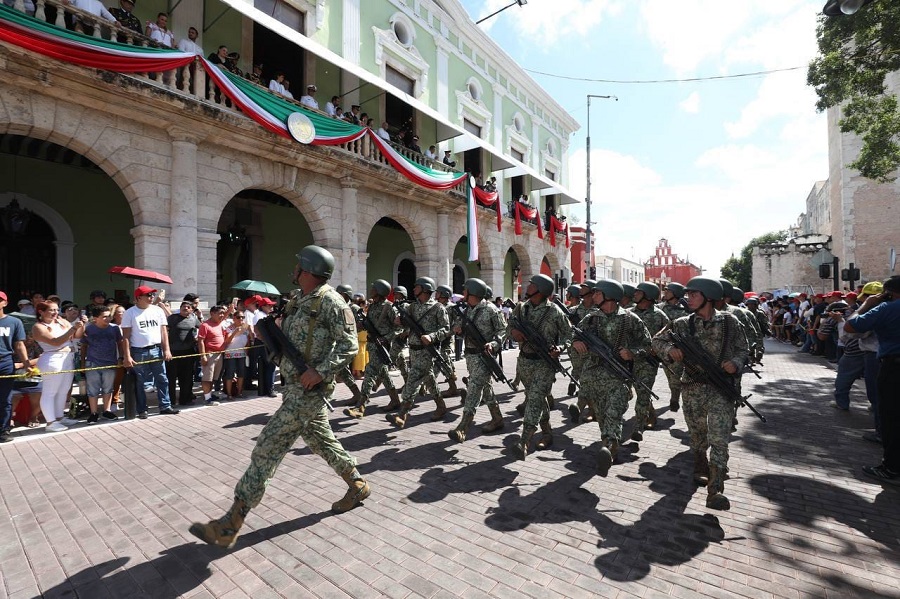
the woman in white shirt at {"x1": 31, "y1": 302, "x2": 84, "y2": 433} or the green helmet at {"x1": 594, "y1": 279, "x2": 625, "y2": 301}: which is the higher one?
the green helmet at {"x1": 594, "y1": 279, "x2": 625, "y2": 301}

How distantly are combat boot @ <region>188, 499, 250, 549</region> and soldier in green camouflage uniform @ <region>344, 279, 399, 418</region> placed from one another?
133 inches

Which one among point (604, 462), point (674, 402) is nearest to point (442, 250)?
point (674, 402)

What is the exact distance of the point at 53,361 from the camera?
5.71 m

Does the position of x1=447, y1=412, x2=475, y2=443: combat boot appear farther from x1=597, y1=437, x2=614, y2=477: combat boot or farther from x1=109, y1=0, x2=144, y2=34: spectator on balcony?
x1=109, y1=0, x2=144, y2=34: spectator on balcony

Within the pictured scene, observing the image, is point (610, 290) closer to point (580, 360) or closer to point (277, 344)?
point (580, 360)

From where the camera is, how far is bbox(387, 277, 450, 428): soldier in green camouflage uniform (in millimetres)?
5852

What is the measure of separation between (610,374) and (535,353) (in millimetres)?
795

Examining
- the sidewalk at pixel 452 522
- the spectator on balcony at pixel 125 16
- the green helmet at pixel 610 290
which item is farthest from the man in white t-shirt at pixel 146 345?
the green helmet at pixel 610 290

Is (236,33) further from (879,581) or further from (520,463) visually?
(879,581)

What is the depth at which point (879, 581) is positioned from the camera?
8.45 ft

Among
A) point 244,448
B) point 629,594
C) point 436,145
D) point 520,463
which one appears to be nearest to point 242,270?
point 436,145

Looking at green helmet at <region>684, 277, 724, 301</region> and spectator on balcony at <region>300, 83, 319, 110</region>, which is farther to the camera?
spectator on balcony at <region>300, 83, 319, 110</region>

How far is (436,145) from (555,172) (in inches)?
440

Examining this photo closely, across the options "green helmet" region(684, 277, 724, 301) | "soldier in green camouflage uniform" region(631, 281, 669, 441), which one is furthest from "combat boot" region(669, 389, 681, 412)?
"green helmet" region(684, 277, 724, 301)
